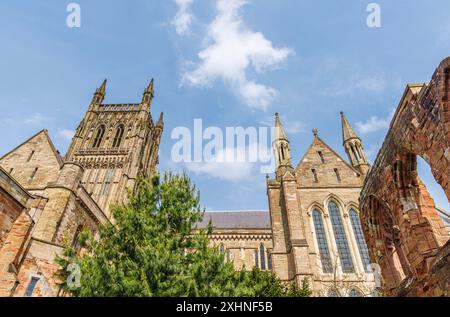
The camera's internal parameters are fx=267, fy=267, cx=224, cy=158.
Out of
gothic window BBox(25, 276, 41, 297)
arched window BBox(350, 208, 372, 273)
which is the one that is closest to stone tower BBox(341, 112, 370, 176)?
arched window BBox(350, 208, 372, 273)

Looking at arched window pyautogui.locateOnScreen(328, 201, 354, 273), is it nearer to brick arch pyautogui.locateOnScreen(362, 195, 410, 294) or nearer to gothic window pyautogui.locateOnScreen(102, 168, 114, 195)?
brick arch pyautogui.locateOnScreen(362, 195, 410, 294)

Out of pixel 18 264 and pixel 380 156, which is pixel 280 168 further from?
pixel 18 264

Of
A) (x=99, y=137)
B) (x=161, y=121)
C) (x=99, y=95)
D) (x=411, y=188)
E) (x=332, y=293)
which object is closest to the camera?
(x=411, y=188)

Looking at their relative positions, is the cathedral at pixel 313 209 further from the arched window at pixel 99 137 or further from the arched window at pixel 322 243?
the arched window at pixel 99 137

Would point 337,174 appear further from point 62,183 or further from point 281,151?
point 62,183

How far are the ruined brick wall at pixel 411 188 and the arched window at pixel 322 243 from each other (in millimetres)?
8350

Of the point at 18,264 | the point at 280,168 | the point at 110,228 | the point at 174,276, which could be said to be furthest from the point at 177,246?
the point at 280,168

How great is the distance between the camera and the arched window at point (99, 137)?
38.5 meters

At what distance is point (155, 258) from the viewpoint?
323 inches

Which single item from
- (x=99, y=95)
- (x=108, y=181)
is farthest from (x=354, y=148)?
(x=99, y=95)

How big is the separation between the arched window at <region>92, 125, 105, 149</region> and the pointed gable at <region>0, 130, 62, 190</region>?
15.7 metres

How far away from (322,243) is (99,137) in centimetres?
3407

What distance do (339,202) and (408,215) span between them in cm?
1322

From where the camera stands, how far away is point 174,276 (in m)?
8.20
